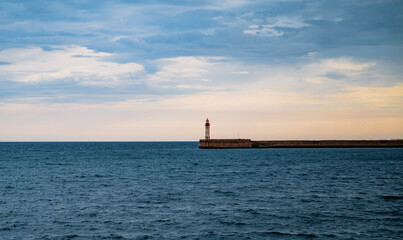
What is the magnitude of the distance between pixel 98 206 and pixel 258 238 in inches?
445

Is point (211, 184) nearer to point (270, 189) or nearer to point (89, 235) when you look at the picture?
point (270, 189)

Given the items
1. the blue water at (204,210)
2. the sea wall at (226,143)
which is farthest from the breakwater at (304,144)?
the blue water at (204,210)

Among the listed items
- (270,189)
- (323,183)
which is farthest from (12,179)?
(323,183)

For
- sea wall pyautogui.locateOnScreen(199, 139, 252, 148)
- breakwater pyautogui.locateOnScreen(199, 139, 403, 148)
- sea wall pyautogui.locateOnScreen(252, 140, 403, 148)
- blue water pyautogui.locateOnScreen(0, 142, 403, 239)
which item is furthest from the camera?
sea wall pyautogui.locateOnScreen(252, 140, 403, 148)

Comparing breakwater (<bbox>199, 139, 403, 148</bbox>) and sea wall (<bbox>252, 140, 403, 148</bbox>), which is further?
sea wall (<bbox>252, 140, 403, 148</bbox>)

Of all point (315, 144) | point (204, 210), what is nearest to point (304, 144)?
point (315, 144)

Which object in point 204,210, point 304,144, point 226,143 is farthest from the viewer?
point 304,144

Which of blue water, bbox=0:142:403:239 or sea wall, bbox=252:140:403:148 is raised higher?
sea wall, bbox=252:140:403:148

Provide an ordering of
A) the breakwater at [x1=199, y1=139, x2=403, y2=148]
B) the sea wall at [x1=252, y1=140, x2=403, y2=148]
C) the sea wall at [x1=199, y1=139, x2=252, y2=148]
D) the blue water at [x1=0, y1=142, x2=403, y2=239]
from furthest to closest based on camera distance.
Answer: the sea wall at [x1=252, y1=140, x2=403, y2=148]
the breakwater at [x1=199, y1=139, x2=403, y2=148]
the sea wall at [x1=199, y1=139, x2=252, y2=148]
the blue water at [x1=0, y1=142, x2=403, y2=239]

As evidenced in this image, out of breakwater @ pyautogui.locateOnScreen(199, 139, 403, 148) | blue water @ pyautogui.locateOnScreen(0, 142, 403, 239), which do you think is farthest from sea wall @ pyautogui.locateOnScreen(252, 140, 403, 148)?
blue water @ pyautogui.locateOnScreen(0, 142, 403, 239)

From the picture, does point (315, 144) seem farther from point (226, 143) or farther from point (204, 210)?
point (204, 210)

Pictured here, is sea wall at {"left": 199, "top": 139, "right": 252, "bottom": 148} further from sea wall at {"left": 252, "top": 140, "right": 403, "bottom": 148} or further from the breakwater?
sea wall at {"left": 252, "top": 140, "right": 403, "bottom": 148}

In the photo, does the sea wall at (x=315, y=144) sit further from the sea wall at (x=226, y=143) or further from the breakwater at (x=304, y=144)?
the sea wall at (x=226, y=143)

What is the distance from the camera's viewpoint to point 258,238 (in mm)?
16984
